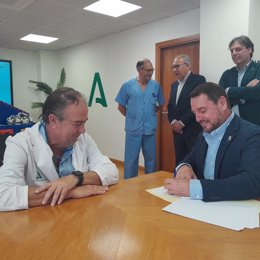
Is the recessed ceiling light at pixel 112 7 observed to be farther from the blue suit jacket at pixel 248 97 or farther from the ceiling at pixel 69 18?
the blue suit jacket at pixel 248 97

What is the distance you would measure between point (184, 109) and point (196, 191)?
6.28 ft

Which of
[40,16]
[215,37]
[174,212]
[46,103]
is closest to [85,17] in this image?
[40,16]

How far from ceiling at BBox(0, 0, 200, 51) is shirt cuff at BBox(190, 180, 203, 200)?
286 centimetres

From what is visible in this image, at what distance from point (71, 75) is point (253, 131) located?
549 centimetres

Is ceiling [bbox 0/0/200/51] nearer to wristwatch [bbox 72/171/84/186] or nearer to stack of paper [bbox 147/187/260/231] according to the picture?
wristwatch [bbox 72/171/84/186]

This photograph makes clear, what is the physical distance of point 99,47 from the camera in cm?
538

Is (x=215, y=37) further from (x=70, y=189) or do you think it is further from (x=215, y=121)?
(x=70, y=189)

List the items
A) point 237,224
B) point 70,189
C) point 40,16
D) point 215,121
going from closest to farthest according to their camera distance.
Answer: point 237,224 → point 70,189 → point 215,121 → point 40,16

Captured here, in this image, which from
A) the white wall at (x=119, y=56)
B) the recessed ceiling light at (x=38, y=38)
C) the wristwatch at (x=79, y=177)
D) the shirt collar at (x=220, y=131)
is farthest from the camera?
the recessed ceiling light at (x=38, y=38)

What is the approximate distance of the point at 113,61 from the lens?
5.09 m

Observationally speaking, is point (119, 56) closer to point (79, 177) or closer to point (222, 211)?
point (79, 177)

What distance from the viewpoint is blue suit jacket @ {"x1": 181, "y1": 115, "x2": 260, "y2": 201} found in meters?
1.09

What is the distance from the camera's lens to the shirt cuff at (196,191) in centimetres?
111

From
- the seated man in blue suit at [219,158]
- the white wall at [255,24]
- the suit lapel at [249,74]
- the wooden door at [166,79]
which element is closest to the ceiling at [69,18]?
the wooden door at [166,79]
